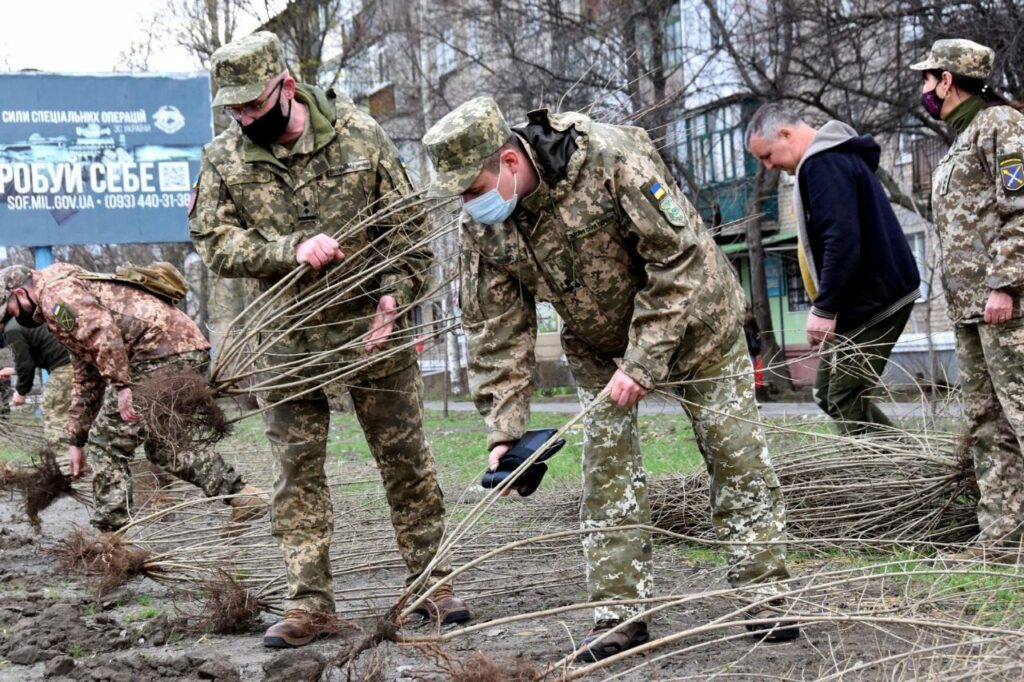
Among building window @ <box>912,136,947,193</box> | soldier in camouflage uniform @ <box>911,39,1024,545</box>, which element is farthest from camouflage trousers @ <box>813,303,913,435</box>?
building window @ <box>912,136,947,193</box>

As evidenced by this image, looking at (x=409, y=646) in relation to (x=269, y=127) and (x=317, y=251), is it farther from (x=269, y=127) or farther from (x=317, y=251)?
(x=269, y=127)

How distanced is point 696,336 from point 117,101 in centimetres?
1451

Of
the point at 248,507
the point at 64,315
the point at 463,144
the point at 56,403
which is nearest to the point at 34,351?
the point at 56,403

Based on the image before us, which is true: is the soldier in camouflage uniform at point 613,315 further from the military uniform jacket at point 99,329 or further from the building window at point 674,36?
the building window at point 674,36

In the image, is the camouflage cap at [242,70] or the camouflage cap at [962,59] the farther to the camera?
the camouflage cap at [962,59]

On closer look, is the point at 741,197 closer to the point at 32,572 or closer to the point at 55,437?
the point at 55,437

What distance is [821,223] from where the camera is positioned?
5.37 m

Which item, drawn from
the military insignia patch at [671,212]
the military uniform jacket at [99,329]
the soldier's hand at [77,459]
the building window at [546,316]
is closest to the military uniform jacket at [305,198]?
the building window at [546,316]

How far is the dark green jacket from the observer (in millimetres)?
9922

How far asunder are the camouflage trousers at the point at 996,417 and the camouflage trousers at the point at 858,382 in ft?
2.36

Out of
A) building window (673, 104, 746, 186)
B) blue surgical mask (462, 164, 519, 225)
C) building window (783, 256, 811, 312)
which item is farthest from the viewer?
building window (783, 256, 811, 312)

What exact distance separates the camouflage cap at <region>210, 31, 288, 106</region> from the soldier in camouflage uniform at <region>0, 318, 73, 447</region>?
6.24 m

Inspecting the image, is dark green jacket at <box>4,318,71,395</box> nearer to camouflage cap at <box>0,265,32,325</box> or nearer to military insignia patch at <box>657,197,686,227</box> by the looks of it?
camouflage cap at <box>0,265,32,325</box>

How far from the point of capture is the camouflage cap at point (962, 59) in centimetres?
460
